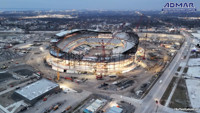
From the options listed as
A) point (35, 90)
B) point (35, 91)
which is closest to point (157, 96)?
point (35, 91)

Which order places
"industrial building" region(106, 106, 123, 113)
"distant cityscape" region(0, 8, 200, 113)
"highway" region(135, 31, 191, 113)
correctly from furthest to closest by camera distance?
1. "distant cityscape" region(0, 8, 200, 113)
2. "highway" region(135, 31, 191, 113)
3. "industrial building" region(106, 106, 123, 113)

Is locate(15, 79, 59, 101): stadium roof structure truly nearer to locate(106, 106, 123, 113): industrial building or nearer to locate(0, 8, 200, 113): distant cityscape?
locate(0, 8, 200, 113): distant cityscape

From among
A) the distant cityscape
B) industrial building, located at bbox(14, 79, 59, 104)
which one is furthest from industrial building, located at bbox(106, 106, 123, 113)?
industrial building, located at bbox(14, 79, 59, 104)

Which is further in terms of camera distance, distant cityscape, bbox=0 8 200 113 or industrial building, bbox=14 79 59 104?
industrial building, bbox=14 79 59 104

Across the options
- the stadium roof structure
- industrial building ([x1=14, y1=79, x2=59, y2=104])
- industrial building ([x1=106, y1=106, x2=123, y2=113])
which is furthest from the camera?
the stadium roof structure

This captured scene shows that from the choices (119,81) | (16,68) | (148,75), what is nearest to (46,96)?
(119,81)

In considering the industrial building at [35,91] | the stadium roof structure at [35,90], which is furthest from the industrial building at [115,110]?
the stadium roof structure at [35,90]

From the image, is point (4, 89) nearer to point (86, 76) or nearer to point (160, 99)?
point (86, 76)
